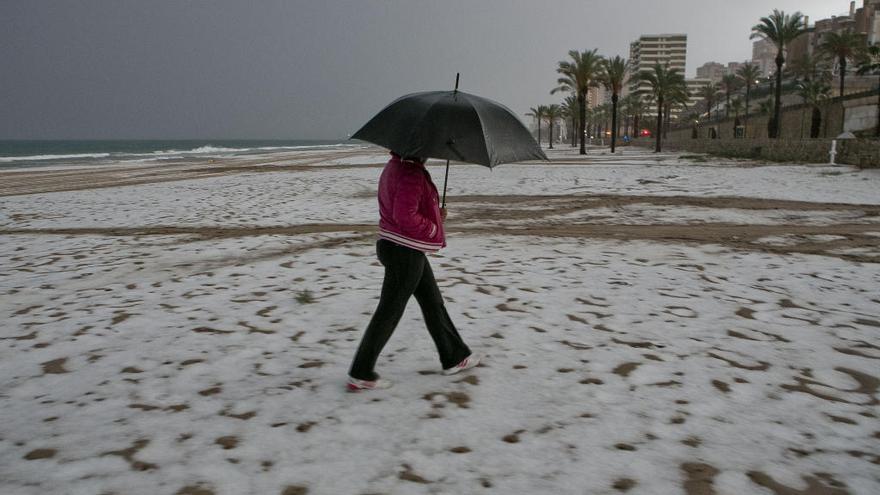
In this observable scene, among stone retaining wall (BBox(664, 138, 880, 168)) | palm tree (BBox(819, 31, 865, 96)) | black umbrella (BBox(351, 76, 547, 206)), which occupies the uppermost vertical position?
palm tree (BBox(819, 31, 865, 96))

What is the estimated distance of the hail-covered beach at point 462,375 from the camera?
102 inches

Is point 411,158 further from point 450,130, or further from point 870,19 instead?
point 870,19

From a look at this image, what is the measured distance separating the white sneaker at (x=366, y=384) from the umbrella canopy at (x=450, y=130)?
144 cm

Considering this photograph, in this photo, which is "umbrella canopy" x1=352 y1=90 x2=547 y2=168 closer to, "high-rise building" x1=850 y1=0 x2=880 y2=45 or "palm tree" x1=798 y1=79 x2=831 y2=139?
"palm tree" x1=798 y1=79 x2=831 y2=139

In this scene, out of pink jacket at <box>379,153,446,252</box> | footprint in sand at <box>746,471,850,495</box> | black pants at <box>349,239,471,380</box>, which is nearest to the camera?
footprint in sand at <box>746,471,850,495</box>

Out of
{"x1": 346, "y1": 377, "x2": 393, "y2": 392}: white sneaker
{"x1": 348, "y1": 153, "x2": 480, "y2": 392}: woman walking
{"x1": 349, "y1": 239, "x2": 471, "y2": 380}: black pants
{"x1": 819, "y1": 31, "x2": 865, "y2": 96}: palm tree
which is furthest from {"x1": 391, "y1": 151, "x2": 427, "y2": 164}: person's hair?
{"x1": 819, "y1": 31, "x2": 865, "y2": 96}: palm tree

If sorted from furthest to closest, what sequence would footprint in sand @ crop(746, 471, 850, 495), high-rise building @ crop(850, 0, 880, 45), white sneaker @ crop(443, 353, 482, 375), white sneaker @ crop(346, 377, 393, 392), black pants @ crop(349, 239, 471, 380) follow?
high-rise building @ crop(850, 0, 880, 45) → white sneaker @ crop(443, 353, 482, 375) → white sneaker @ crop(346, 377, 393, 392) → black pants @ crop(349, 239, 471, 380) → footprint in sand @ crop(746, 471, 850, 495)

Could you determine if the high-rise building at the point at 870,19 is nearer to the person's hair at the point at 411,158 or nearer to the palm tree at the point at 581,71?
the palm tree at the point at 581,71

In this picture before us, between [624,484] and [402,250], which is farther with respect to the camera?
[402,250]

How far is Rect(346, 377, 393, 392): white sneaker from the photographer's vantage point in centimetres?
338

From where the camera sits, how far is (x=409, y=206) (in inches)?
120

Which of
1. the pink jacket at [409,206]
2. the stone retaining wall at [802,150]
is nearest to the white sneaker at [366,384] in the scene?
the pink jacket at [409,206]

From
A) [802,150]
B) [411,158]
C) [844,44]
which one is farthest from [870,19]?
[411,158]

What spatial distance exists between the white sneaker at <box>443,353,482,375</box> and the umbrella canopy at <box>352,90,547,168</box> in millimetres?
1390
